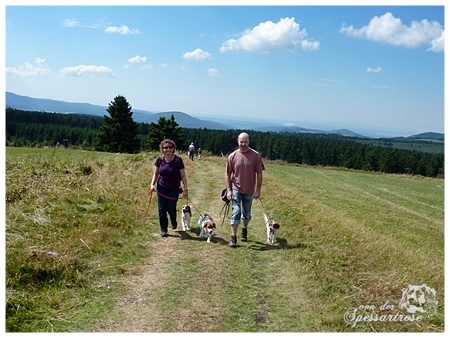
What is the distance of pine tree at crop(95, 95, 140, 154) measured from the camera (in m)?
51.1

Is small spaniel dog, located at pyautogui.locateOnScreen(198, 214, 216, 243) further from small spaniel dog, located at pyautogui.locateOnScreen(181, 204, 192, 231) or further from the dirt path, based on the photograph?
small spaniel dog, located at pyautogui.locateOnScreen(181, 204, 192, 231)

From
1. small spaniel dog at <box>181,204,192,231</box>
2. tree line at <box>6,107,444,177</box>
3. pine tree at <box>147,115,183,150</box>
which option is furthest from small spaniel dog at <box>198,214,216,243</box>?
tree line at <box>6,107,444,177</box>

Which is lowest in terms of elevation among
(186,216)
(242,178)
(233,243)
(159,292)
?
(159,292)

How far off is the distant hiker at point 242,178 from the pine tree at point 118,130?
150 ft

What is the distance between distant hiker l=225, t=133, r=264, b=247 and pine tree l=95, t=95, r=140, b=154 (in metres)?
45.8

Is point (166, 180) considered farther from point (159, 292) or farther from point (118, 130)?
point (118, 130)

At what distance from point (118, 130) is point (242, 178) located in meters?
47.4

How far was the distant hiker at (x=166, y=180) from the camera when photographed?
7355mm

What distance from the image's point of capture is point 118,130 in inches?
2025

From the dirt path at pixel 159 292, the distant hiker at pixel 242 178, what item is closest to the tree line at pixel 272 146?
the distant hiker at pixel 242 178

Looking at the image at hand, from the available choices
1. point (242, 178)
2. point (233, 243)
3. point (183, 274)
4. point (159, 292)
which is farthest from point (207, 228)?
point (159, 292)

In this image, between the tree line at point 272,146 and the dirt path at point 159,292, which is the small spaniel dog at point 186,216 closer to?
the dirt path at point 159,292

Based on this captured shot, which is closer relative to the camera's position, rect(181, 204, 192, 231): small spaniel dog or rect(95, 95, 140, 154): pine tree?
rect(181, 204, 192, 231): small spaniel dog

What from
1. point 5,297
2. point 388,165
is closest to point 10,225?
point 5,297
